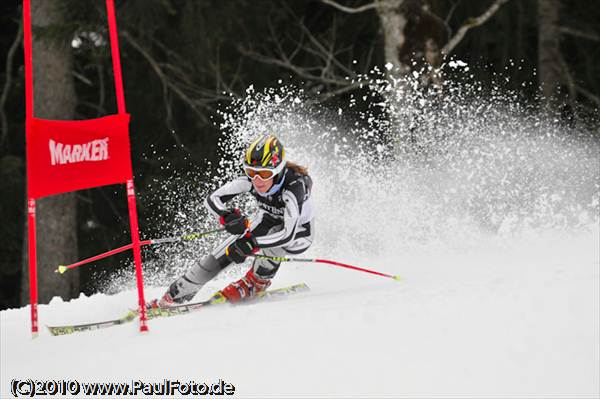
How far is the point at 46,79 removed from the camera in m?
11.5

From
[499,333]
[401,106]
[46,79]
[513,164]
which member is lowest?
[499,333]

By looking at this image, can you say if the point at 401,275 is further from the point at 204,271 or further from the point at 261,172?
the point at 204,271

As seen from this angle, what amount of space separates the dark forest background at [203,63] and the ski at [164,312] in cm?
353

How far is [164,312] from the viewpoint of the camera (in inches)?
242

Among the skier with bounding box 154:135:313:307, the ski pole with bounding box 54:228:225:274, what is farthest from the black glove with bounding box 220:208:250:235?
the ski pole with bounding box 54:228:225:274

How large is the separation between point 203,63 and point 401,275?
6.80 meters

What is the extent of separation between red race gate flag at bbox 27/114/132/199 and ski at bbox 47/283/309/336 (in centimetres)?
103

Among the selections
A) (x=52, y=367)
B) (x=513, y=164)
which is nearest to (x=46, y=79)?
(x=513, y=164)

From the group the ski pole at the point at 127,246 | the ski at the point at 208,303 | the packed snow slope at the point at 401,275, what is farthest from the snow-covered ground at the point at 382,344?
the ski pole at the point at 127,246

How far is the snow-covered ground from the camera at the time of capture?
378 centimetres

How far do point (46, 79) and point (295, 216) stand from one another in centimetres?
666

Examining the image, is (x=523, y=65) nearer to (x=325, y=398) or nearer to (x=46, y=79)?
(x=46, y=79)

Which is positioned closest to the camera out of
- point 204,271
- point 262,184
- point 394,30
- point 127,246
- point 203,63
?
point 127,246

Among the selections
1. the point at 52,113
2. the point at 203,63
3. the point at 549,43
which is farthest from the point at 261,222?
the point at 549,43
